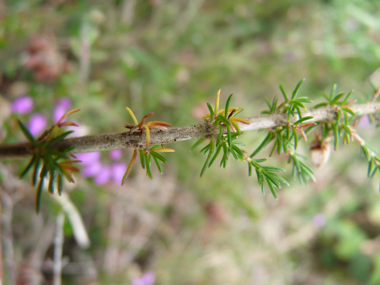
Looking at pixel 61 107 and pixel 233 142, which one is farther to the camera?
pixel 61 107

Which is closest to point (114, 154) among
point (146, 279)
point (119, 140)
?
point (146, 279)

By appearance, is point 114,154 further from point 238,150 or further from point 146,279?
point 238,150

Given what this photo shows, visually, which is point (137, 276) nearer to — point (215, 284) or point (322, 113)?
point (215, 284)

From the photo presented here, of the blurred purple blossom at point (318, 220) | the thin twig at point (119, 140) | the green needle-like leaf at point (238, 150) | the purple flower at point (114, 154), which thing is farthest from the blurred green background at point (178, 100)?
the green needle-like leaf at point (238, 150)

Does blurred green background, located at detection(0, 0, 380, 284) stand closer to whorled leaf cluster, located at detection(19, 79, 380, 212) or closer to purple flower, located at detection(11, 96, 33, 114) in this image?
purple flower, located at detection(11, 96, 33, 114)

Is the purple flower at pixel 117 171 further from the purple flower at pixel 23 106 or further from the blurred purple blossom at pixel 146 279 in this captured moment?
the blurred purple blossom at pixel 146 279

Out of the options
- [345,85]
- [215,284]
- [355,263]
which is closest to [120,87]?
[215,284]
